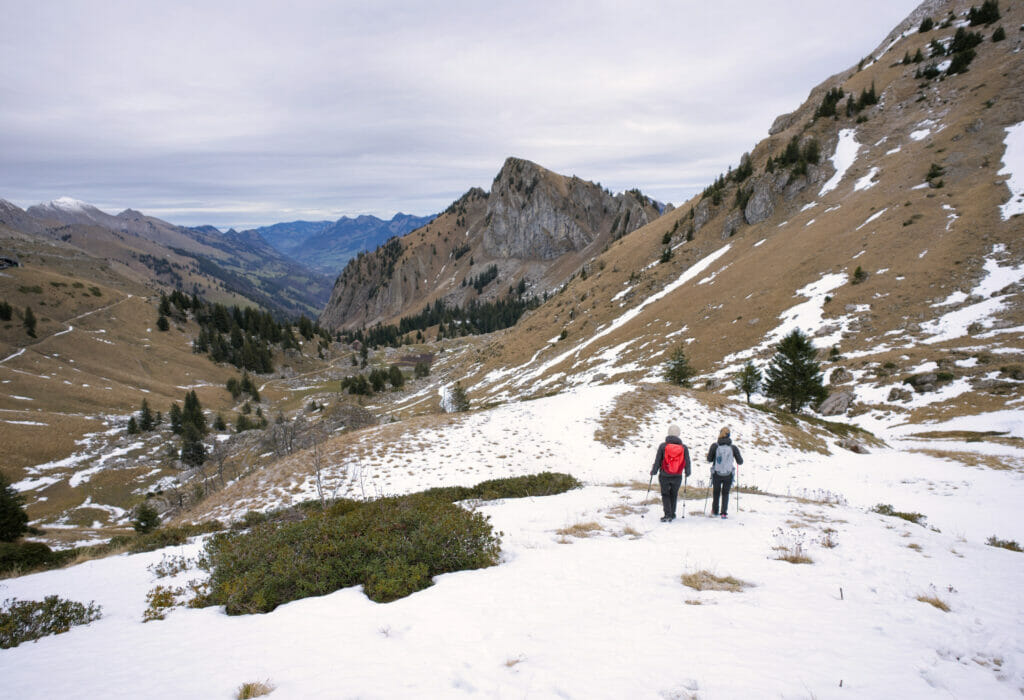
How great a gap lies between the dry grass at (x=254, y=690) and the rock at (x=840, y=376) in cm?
3914

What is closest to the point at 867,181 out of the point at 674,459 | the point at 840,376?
the point at 840,376

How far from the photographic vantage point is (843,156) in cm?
7425

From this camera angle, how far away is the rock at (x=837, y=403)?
29.3 meters

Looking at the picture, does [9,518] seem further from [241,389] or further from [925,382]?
[241,389]

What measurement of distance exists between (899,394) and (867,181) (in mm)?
54112

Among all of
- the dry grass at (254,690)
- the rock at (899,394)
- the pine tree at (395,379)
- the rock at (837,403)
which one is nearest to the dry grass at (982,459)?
the rock at (899,394)

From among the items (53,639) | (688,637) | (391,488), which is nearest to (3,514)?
(391,488)

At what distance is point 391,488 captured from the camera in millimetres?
17109

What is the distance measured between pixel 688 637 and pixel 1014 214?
60.3m

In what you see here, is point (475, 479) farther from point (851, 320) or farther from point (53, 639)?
point (851, 320)

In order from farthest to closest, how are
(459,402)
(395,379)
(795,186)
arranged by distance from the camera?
(395,379) → (795,186) → (459,402)

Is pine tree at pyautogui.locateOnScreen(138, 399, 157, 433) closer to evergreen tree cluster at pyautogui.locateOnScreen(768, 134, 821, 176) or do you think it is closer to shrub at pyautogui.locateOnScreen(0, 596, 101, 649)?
shrub at pyautogui.locateOnScreen(0, 596, 101, 649)

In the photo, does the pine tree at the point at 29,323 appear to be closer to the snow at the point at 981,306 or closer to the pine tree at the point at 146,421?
the pine tree at the point at 146,421

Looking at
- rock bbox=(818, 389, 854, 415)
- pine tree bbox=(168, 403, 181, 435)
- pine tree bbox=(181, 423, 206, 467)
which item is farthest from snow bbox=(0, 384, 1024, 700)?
pine tree bbox=(168, 403, 181, 435)
